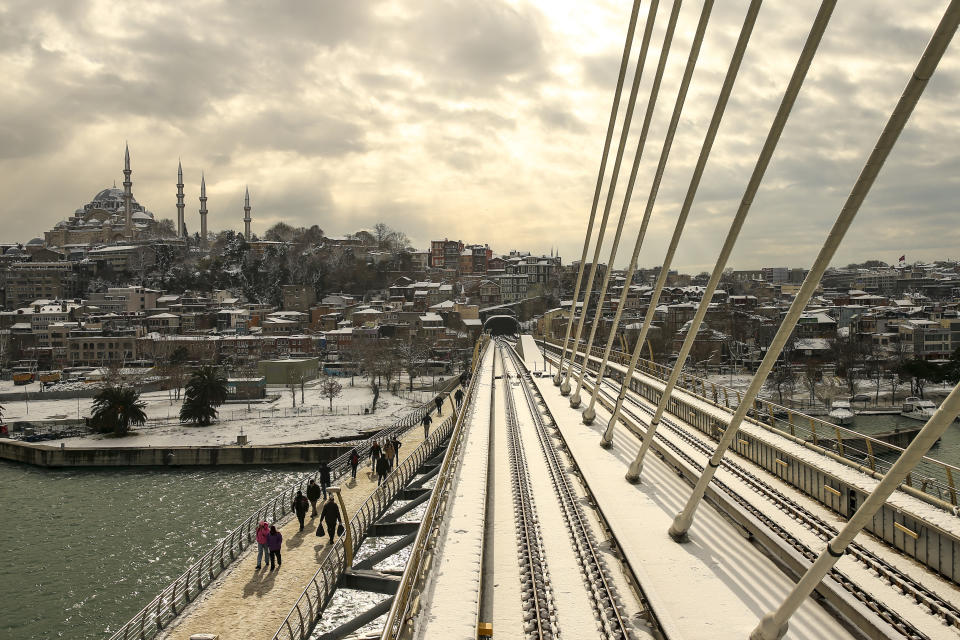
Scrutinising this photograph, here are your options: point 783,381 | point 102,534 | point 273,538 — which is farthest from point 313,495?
point 783,381

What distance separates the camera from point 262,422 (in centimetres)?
4044

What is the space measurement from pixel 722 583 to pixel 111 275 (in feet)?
407

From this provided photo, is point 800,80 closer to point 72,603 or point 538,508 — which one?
point 538,508

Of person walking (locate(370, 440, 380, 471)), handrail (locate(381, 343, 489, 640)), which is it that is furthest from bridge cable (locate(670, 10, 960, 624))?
person walking (locate(370, 440, 380, 471))

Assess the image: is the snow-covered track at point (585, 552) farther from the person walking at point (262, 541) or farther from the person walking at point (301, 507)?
the person walking at point (301, 507)

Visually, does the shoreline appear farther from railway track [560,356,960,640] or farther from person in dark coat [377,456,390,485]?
railway track [560,356,960,640]

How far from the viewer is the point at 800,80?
21.6 feet

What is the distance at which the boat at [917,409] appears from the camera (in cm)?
3950

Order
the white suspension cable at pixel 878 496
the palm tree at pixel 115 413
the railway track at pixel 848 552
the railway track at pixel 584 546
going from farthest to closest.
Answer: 1. the palm tree at pixel 115 413
2. the railway track at pixel 584 546
3. the railway track at pixel 848 552
4. the white suspension cable at pixel 878 496

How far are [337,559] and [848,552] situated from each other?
7645 mm

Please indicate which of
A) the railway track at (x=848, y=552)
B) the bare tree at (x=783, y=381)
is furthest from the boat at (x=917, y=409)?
the railway track at (x=848, y=552)

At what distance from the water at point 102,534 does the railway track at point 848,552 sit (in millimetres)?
12344

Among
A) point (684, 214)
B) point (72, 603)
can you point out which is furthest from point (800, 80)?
point (72, 603)

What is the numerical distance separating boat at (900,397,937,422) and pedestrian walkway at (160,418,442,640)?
39477 mm
